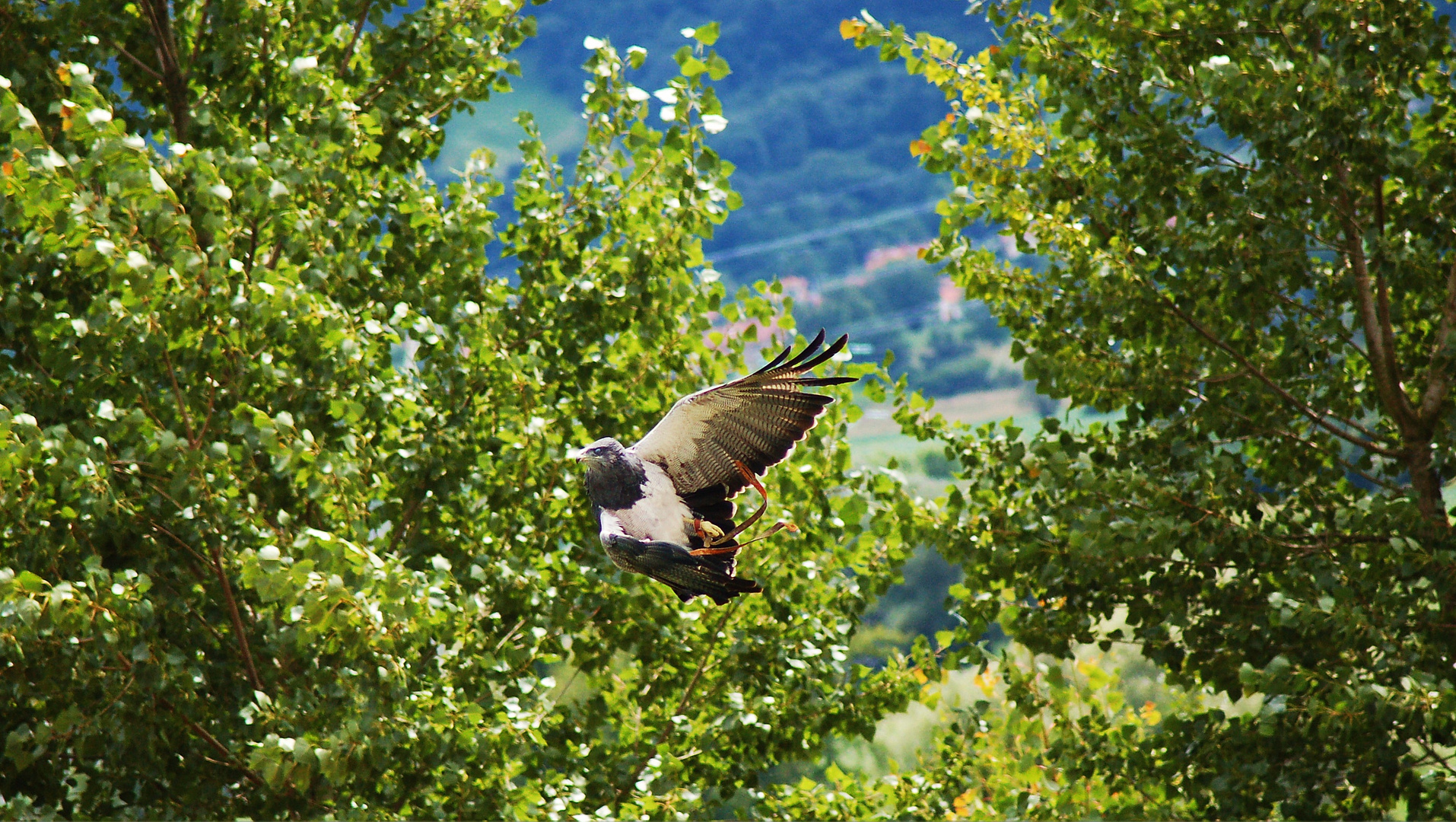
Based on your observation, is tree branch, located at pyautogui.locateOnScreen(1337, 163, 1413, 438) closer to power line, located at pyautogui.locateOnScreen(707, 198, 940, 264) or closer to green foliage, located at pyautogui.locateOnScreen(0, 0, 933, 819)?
green foliage, located at pyautogui.locateOnScreen(0, 0, 933, 819)

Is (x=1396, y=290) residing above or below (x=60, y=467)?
above

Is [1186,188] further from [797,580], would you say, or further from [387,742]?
[387,742]

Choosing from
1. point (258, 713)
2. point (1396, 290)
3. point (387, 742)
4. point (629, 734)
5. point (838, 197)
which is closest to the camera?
point (387, 742)

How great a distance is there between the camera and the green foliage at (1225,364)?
187 inches

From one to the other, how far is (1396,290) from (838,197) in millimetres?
68254

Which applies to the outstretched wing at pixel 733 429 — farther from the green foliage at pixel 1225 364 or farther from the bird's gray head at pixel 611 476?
the green foliage at pixel 1225 364

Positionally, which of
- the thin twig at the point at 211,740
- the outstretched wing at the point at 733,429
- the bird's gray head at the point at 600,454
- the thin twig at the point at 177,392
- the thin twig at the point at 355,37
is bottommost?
the thin twig at the point at 211,740

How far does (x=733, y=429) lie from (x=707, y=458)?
11 centimetres

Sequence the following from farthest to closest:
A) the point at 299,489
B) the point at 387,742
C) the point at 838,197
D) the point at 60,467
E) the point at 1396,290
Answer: the point at 838,197 < the point at 1396,290 < the point at 299,489 < the point at 387,742 < the point at 60,467

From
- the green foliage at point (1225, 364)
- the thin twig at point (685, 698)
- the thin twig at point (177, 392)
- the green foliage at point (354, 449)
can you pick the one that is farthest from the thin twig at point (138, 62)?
the thin twig at point (685, 698)

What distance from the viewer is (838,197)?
7200 cm

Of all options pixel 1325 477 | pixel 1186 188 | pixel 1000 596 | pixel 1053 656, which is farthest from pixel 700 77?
pixel 1325 477

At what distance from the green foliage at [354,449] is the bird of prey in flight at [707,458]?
1209mm

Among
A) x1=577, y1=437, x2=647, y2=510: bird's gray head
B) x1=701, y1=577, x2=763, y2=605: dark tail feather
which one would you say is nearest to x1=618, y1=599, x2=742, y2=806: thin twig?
x1=577, y1=437, x2=647, y2=510: bird's gray head
